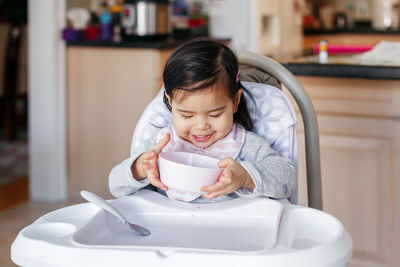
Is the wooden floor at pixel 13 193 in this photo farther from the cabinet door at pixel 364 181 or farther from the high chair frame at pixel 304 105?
the high chair frame at pixel 304 105

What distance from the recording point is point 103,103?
340 centimetres

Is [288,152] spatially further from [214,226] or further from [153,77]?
[153,77]

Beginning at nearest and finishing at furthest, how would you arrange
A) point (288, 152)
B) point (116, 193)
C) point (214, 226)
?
1. point (214, 226)
2. point (116, 193)
3. point (288, 152)

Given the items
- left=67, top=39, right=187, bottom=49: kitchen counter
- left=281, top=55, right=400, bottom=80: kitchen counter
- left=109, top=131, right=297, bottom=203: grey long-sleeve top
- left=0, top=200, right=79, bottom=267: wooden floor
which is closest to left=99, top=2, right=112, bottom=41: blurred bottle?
left=67, top=39, right=187, bottom=49: kitchen counter

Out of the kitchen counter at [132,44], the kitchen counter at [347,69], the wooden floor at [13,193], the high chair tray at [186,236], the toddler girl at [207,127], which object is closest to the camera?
the high chair tray at [186,236]

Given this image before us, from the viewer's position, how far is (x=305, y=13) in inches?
205

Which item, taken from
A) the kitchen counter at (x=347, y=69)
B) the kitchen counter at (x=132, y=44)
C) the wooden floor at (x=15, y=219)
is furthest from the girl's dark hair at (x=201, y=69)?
the kitchen counter at (x=132, y=44)

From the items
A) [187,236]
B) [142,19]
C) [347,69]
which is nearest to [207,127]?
[187,236]

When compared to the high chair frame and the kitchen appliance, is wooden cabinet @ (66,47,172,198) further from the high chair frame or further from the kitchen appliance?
the high chair frame

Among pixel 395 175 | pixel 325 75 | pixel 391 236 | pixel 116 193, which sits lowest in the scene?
pixel 391 236

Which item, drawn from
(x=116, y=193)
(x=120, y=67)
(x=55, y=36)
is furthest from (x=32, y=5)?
(x=116, y=193)

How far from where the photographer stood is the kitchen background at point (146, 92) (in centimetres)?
213

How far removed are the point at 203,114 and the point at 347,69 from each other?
1010mm

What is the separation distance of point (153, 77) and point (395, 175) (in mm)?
1544
